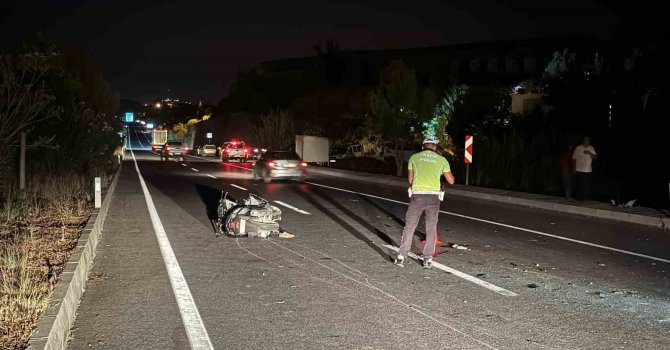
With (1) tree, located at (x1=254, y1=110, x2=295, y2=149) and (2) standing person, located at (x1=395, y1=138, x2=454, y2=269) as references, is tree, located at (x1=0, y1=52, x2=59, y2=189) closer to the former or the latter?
(2) standing person, located at (x1=395, y1=138, x2=454, y2=269)

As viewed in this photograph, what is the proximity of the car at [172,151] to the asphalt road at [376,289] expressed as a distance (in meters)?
40.5

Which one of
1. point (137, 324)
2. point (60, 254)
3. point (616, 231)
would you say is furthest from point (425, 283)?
point (616, 231)

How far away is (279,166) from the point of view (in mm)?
27516

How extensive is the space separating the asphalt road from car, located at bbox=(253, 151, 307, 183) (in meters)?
13.1

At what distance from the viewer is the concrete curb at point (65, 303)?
5192mm

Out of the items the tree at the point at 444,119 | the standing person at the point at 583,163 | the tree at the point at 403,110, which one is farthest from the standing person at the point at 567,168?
the tree at the point at 403,110

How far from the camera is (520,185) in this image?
957 inches

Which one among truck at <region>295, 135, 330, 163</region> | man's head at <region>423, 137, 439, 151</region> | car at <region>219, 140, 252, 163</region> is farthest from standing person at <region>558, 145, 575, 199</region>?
car at <region>219, 140, 252, 163</region>

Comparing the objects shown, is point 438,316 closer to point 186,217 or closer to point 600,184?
point 186,217

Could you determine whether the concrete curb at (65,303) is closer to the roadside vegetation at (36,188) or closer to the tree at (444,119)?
the roadside vegetation at (36,188)

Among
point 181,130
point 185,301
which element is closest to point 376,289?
point 185,301

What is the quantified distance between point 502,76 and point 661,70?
44.6m

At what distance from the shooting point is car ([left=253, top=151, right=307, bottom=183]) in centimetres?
2755

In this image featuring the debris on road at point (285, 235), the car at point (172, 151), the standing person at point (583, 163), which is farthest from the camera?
the car at point (172, 151)
